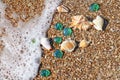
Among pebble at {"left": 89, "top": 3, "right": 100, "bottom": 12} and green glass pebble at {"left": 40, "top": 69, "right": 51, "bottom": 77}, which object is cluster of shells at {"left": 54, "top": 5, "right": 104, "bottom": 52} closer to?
pebble at {"left": 89, "top": 3, "right": 100, "bottom": 12}

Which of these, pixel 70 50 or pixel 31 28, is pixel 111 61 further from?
pixel 31 28

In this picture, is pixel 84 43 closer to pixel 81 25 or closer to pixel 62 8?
pixel 81 25

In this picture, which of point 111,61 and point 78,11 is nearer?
point 111,61

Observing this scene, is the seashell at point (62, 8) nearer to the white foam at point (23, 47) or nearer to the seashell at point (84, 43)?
the white foam at point (23, 47)

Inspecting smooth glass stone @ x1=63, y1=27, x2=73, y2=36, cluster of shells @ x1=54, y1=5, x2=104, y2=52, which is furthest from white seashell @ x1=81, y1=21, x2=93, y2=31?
smooth glass stone @ x1=63, y1=27, x2=73, y2=36

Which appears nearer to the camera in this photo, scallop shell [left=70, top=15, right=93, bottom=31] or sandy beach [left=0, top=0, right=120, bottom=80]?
sandy beach [left=0, top=0, right=120, bottom=80]

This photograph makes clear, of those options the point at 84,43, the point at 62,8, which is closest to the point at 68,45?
the point at 84,43

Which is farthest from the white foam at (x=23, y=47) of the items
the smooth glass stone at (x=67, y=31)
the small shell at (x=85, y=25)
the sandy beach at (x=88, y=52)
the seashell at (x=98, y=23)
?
the seashell at (x=98, y=23)

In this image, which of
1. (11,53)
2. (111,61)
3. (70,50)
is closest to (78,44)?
(70,50)
